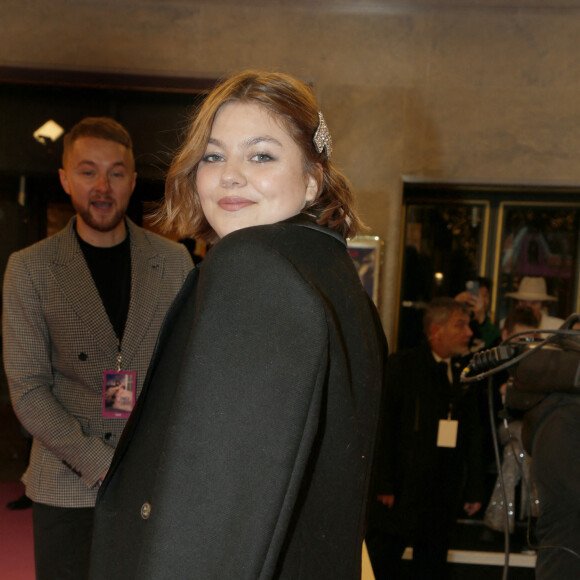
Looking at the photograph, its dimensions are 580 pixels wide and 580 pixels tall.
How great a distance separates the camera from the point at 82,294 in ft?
6.31

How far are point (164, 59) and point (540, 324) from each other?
9.52 ft

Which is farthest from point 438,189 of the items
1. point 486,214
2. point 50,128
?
point 50,128

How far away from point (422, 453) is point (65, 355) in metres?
1.95

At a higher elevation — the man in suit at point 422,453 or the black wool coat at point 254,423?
the black wool coat at point 254,423

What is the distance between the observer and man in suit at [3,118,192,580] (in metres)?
1.79

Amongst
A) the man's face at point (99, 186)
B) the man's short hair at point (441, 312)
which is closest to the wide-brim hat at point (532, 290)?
the man's short hair at point (441, 312)

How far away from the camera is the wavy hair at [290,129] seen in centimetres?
97

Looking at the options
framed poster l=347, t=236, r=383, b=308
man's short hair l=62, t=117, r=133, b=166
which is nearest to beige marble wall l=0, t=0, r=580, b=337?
framed poster l=347, t=236, r=383, b=308

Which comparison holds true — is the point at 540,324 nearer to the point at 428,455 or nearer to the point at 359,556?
the point at 428,455

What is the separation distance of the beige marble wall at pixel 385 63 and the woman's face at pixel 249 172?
Answer: 2.96 metres

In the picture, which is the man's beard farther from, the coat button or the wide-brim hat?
the wide-brim hat

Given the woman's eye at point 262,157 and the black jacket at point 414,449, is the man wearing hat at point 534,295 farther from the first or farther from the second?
the woman's eye at point 262,157

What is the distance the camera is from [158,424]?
33.1 inches

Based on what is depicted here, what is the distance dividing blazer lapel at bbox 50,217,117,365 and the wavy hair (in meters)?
0.93
